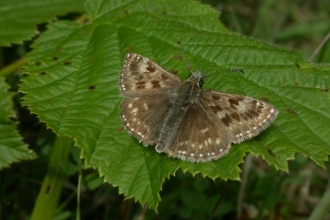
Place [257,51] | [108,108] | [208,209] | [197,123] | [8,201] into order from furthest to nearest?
[208,209] → [8,201] → [257,51] → [108,108] → [197,123]

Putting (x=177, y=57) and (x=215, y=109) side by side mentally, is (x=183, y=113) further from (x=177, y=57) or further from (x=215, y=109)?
(x=177, y=57)

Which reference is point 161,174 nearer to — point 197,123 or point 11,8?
point 197,123

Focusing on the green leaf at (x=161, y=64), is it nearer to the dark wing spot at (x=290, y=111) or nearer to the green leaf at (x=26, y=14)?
the dark wing spot at (x=290, y=111)

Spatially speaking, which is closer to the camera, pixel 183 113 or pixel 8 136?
pixel 183 113

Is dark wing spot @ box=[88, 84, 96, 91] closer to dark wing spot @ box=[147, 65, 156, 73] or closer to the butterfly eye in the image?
dark wing spot @ box=[147, 65, 156, 73]

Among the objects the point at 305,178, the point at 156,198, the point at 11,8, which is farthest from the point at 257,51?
the point at 11,8

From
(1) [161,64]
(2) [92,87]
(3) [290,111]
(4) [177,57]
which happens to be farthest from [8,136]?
(3) [290,111]
